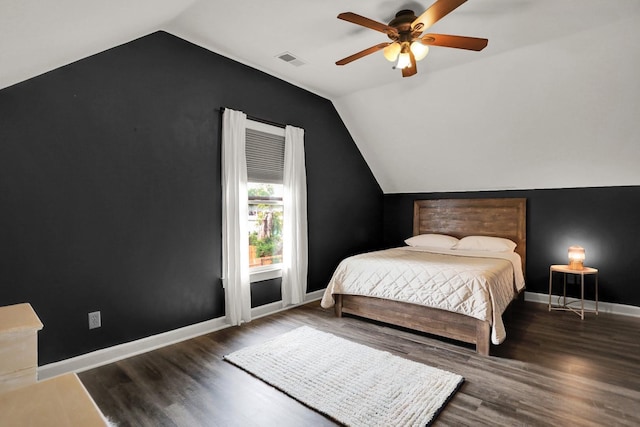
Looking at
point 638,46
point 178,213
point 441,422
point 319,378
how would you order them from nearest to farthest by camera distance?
point 441,422 < point 319,378 < point 638,46 < point 178,213

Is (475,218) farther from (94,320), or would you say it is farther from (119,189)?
(94,320)

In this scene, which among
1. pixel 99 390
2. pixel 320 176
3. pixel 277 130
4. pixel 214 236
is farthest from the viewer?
pixel 320 176

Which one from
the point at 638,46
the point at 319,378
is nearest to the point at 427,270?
the point at 319,378

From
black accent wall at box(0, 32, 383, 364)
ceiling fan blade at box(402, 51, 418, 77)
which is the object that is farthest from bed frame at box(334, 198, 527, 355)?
ceiling fan blade at box(402, 51, 418, 77)

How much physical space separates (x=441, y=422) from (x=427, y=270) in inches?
56.4

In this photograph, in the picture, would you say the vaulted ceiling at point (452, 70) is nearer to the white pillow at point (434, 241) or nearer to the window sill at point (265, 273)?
the white pillow at point (434, 241)

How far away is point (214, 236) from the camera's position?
131 inches

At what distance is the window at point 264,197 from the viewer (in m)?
3.69

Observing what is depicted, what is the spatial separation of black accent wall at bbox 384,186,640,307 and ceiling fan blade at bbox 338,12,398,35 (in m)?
3.23

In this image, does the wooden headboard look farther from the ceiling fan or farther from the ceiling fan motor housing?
the ceiling fan motor housing

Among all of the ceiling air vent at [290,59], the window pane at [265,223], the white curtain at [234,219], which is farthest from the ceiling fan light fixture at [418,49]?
the window pane at [265,223]

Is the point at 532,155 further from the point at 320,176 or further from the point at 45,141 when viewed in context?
the point at 45,141

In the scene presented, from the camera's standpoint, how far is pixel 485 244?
4.39m

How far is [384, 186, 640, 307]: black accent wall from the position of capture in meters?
3.77
